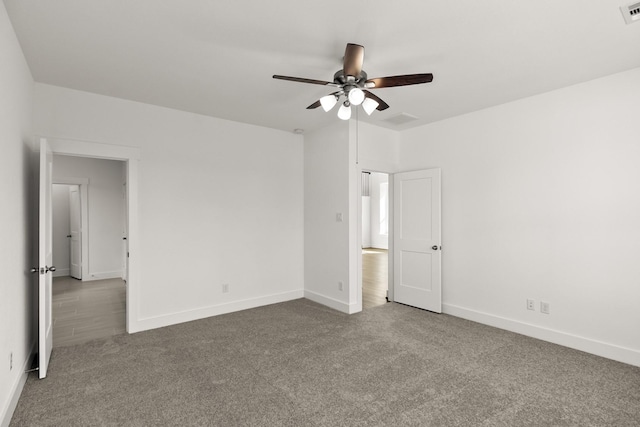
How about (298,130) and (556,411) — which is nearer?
(556,411)

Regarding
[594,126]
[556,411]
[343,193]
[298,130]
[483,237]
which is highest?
[298,130]

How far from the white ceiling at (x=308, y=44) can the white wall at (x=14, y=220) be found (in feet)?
0.87

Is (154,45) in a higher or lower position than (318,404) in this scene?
higher

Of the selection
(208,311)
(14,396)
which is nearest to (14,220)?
(14,396)

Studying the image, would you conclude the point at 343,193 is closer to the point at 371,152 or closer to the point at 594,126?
the point at 371,152

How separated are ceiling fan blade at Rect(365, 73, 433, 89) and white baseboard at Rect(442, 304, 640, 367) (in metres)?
3.00

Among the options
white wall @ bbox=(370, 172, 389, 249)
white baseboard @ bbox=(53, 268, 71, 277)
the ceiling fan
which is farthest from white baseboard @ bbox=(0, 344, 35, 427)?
white wall @ bbox=(370, 172, 389, 249)

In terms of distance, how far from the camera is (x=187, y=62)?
9.36 feet

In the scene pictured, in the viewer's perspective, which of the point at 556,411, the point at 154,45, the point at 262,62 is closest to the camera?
the point at 556,411

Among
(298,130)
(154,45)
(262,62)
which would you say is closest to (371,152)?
(298,130)

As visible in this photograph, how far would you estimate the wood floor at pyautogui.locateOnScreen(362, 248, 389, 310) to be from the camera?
5.18m

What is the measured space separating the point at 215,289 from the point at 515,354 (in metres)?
3.53

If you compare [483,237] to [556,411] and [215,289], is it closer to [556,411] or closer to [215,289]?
[556,411]

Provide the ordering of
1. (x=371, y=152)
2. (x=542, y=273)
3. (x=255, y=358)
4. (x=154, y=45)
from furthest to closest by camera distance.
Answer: (x=371, y=152)
(x=542, y=273)
(x=255, y=358)
(x=154, y=45)
